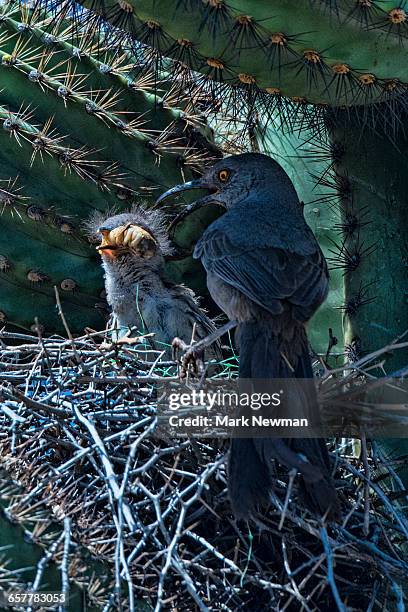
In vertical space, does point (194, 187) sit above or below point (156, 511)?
above

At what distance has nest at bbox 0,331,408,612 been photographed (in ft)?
8.91

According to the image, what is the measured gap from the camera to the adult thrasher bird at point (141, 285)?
3.85 meters

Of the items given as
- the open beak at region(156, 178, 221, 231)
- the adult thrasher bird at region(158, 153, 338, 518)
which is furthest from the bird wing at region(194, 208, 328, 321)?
the open beak at region(156, 178, 221, 231)

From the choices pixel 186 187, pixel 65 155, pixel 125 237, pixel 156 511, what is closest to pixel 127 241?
pixel 125 237

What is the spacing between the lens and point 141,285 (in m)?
3.95

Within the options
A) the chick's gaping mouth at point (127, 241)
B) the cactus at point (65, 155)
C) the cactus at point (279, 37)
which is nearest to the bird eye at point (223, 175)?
the cactus at point (65, 155)

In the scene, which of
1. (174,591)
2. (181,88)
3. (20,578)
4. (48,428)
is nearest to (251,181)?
(181,88)

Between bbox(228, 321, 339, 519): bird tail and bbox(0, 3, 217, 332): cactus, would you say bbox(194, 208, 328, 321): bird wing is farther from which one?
bbox(0, 3, 217, 332): cactus

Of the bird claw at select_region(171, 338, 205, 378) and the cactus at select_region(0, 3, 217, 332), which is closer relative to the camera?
the bird claw at select_region(171, 338, 205, 378)

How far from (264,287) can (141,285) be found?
90 centimetres

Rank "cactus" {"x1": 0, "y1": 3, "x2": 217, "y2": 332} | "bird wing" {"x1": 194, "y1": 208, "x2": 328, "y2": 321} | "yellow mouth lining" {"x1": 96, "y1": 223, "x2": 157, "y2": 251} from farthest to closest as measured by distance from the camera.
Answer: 1. "yellow mouth lining" {"x1": 96, "y1": 223, "x2": 157, "y2": 251}
2. "cactus" {"x1": 0, "y1": 3, "x2": 217, "y2": 332}
3. "bird wing" {"x1": 194, "y1": 208, "x2": 328, "y2": 321}

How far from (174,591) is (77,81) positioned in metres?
1.88

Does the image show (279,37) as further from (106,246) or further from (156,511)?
(156,511)

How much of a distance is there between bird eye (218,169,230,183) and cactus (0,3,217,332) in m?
0.19
